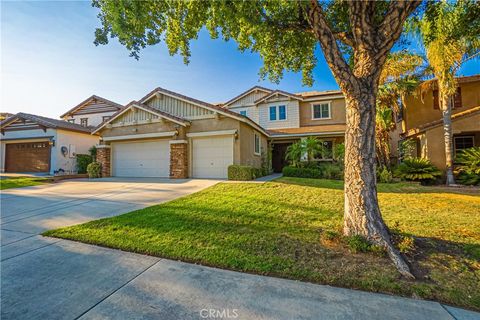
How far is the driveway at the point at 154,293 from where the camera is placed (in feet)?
7.31

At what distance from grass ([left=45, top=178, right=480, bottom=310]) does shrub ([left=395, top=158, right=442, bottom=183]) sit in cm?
496

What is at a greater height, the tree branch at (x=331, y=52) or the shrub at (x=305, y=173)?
the tree branch at (x=331, y=52)

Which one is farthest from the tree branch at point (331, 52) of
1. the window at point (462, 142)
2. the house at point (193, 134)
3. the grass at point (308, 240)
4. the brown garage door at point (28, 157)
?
the brown garage door at point (28, 157)

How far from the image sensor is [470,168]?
10.7 meters

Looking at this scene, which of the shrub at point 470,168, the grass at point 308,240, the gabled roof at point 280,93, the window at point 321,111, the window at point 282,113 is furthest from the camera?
the window at point 282,113

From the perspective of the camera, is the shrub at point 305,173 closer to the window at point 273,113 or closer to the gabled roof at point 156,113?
the window at point 273,113

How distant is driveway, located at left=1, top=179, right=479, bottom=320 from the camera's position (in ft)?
7.31

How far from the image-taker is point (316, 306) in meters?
2.34

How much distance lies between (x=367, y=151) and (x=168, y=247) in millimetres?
3751

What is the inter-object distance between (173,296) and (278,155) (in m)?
17.3

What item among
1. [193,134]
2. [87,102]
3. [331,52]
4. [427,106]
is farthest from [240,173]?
[87,102]

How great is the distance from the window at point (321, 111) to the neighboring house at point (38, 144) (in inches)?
752

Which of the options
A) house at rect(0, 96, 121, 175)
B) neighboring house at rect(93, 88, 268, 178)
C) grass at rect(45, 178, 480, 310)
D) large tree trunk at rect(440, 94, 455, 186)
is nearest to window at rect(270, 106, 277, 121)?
neighboring house at rect(93, 88, 268, 178)

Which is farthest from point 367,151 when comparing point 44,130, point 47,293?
point 44,130
